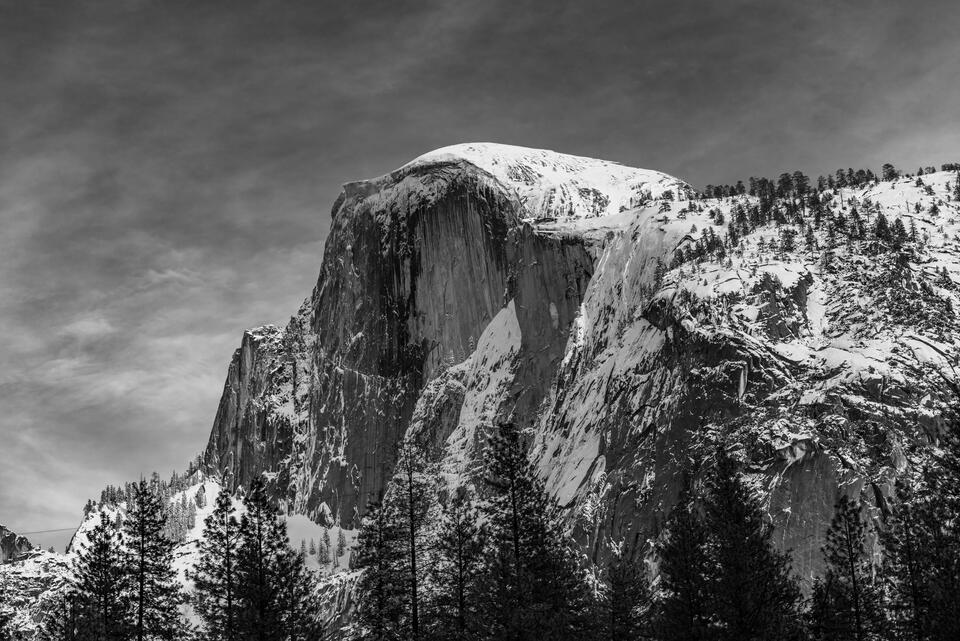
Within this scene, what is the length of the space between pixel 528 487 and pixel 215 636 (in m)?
18.5

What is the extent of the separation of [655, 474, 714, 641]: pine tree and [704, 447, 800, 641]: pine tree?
0.66 meters

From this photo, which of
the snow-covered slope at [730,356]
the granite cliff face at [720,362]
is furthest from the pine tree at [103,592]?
the snow-covered slope at [730,356]

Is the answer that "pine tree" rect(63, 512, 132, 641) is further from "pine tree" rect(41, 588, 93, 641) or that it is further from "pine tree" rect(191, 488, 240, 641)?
"pine tree" rect(191, 488, 240, 641)

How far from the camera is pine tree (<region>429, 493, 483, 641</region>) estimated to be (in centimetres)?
5606

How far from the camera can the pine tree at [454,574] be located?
184 feet

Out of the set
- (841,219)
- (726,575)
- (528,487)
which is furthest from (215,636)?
(841,219)

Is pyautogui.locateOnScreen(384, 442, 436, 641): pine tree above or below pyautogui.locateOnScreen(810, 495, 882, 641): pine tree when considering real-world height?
above

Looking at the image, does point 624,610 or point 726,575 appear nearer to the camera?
point 726,575

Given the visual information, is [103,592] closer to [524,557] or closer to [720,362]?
[524,557]

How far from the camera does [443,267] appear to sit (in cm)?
19975

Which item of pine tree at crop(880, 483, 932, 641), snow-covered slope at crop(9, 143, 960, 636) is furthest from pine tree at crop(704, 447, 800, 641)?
snow-covered slope at crop(9, 143, 960, 636)

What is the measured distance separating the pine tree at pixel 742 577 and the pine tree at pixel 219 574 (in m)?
24.6

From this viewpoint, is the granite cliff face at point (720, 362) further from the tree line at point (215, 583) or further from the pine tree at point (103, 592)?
the pine tree at point (103, 592)

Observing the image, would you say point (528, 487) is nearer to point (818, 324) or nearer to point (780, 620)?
point (780, 620)
